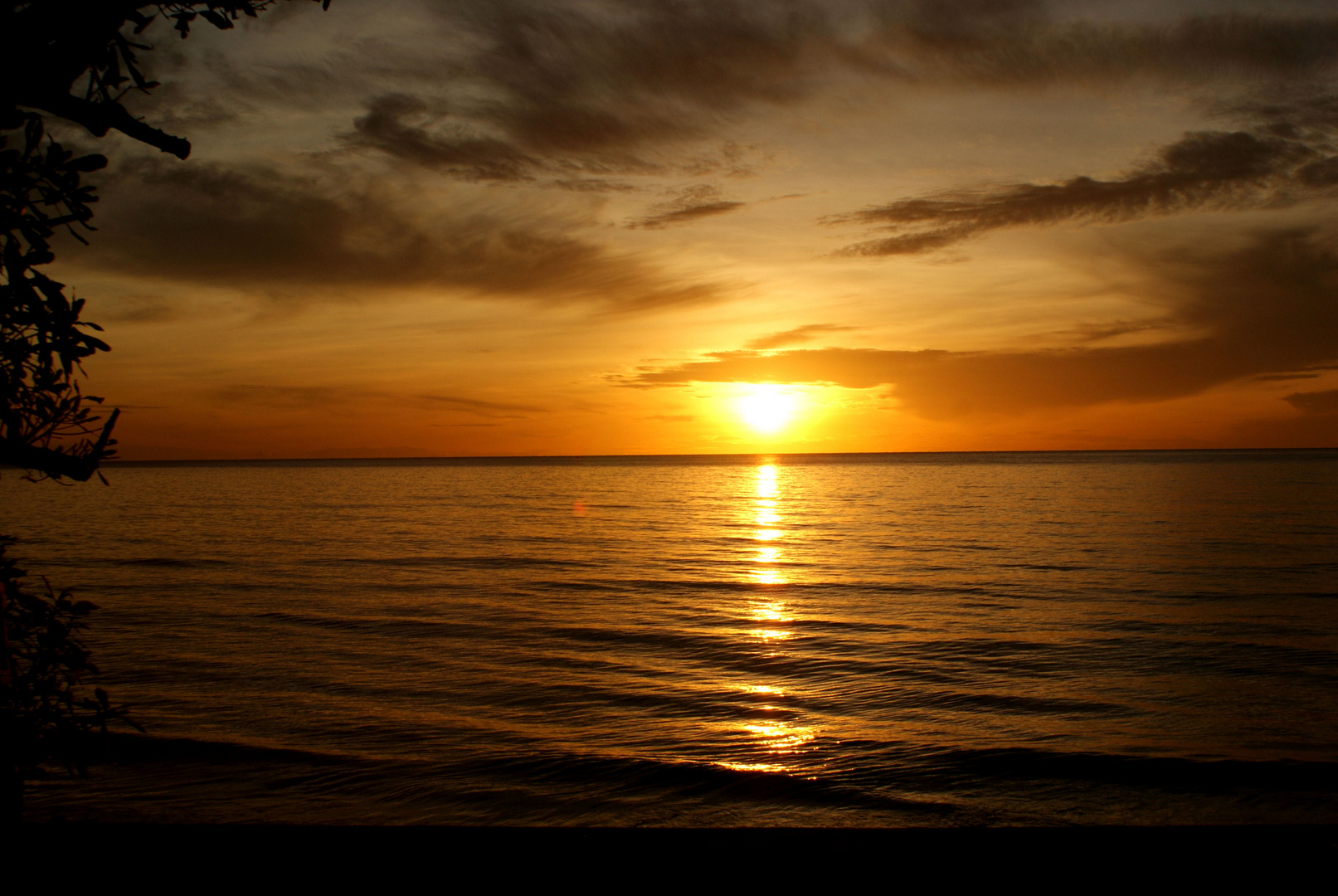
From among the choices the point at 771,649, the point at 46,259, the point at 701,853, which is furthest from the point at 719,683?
the point at 46,259

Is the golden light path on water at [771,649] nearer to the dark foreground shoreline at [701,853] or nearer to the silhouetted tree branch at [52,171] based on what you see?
the dark foreground shoreline at [701,853]

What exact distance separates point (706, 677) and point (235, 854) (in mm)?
10591

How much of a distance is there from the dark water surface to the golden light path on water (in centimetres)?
7

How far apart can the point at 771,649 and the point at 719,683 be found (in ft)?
8.71

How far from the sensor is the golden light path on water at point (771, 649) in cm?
1045

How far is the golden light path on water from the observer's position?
1045 centimetres

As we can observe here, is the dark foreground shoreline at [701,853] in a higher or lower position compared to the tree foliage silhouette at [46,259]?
lower

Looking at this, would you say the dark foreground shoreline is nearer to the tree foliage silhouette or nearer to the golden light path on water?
the tree foliage silhouette

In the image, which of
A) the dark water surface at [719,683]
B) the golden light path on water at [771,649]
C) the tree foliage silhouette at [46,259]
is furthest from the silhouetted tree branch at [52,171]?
the golden light path on water at [771,649]

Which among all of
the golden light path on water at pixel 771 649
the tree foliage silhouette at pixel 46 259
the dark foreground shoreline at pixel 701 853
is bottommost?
the golden light path on water at pixel 771 649

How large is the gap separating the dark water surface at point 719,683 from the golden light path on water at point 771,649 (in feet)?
0.24

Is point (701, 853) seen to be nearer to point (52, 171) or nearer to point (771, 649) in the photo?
point (52, 171)

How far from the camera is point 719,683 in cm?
1373

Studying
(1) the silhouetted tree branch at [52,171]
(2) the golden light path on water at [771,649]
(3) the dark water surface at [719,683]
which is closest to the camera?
(1) the silhouetted tree branch at [52,171]
